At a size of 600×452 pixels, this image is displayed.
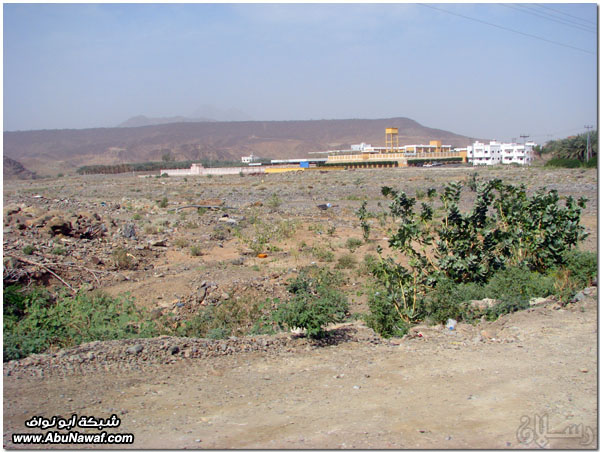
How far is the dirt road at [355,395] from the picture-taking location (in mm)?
4234

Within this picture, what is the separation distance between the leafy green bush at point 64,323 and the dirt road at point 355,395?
1.06 metres

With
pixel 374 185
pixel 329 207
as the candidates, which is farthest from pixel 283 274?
pixel 374 185

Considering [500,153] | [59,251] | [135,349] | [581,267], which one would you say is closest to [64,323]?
[135,349]

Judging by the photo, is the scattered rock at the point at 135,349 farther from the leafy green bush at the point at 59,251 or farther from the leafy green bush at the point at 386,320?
the leafy green bush at the point at 59,251

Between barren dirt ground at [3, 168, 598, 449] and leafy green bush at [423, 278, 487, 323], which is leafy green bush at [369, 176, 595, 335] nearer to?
leafy green bush at [423, 278, 487, 323]

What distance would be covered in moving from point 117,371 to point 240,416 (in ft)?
6.14

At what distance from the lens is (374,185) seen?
40062 millimetres

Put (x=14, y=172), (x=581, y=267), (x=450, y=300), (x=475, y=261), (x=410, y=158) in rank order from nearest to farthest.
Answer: (x=450, y=300)
(x=475, y=261)
(x=581, y=267)
(x=14, y=172)
(x=410, y=158)

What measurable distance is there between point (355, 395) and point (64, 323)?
473 centimetres

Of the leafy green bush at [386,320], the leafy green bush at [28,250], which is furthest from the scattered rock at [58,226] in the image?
the leafy green bush at [386,320]

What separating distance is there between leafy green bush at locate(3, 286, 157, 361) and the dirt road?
Result: 1.06m

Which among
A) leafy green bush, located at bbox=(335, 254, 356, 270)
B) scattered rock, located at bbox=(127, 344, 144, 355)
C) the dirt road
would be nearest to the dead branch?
scattered rock, located at bbox=(127, 344, 144, 355)

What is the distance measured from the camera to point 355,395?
5.11 metres

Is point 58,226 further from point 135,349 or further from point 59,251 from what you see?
point 135,349
